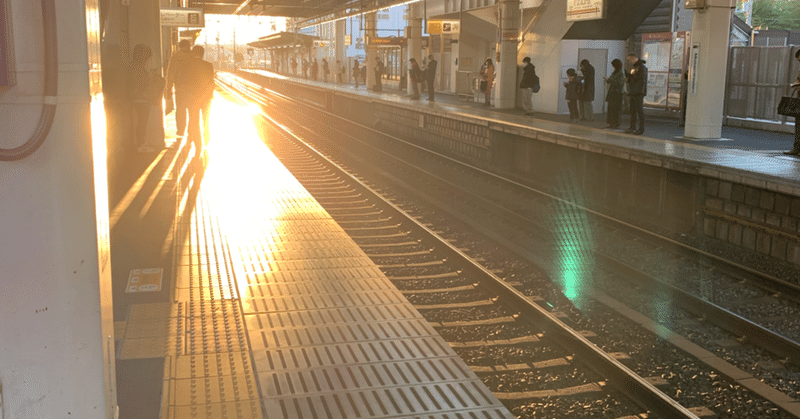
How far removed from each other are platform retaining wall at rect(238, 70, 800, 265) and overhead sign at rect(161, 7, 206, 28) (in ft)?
19.7

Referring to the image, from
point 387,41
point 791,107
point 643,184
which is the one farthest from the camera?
point 387,41

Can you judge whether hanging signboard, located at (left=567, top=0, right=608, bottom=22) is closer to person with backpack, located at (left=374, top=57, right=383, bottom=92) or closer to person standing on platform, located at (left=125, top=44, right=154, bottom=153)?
person standing on platform, located at (left=125, top=44, right=154, bottom=153)

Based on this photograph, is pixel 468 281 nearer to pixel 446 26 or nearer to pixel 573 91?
pixel 573 91

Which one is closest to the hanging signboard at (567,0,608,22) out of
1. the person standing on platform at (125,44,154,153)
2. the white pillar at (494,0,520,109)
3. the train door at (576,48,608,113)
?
the train door at (576,48,608,113)

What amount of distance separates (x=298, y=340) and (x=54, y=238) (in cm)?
238

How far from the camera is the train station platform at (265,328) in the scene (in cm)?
362

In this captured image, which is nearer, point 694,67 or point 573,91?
point 694,67

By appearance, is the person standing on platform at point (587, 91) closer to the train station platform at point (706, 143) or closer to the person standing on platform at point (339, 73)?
the train station platform at point (706, 143)

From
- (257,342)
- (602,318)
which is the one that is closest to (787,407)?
(602,318)

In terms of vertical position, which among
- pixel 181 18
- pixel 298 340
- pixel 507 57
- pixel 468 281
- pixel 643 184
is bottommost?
pixel 468 281

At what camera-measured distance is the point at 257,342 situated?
4.39 meters

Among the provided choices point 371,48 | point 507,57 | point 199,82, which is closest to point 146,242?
point 199,82

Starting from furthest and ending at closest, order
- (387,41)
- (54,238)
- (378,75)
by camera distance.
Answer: (387,41), (378,75), (54,238)

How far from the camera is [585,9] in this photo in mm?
17719
